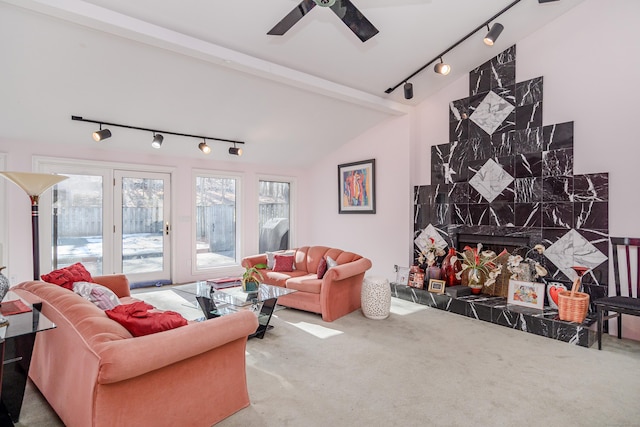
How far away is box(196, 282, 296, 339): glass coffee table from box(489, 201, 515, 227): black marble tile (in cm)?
290

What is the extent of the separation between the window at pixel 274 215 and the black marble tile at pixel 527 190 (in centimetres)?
439

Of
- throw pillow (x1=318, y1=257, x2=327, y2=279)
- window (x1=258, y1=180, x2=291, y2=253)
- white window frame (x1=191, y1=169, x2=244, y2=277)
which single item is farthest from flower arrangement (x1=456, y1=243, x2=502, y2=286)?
white window frame (x1=191, y1=169, x2=244, y2=277)

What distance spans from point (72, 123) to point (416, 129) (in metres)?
4.86

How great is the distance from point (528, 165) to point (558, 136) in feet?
1.45

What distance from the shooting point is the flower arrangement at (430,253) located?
4.95 m

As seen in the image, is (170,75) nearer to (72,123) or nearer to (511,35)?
(72,123)

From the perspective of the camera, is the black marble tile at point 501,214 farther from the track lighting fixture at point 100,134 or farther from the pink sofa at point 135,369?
Result: the track lighting fixture at point 100,134

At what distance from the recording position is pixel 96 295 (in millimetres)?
2650

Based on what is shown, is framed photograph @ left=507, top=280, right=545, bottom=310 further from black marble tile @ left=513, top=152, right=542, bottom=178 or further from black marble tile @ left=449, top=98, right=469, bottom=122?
black marble tile @ left=449, top=98, right=469, bottom=122

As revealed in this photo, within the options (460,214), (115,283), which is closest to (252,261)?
(115,283)

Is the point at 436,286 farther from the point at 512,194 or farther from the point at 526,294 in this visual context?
the point at 512,194

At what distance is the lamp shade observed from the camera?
302cm

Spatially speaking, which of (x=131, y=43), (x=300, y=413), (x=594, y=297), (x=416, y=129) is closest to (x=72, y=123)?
(x=131, y=43)

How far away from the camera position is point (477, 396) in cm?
244
